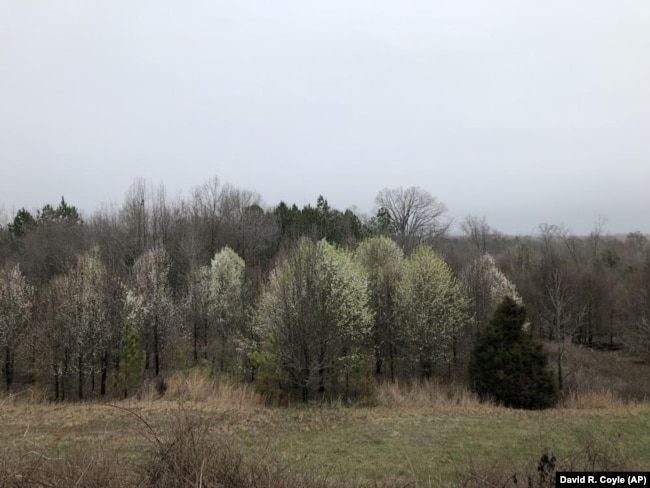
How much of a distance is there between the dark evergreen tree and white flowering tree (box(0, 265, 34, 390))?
2199 cm

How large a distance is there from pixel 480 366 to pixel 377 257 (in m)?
13.2

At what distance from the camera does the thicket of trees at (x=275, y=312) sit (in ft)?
58.0

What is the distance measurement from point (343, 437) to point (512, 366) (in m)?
9.31

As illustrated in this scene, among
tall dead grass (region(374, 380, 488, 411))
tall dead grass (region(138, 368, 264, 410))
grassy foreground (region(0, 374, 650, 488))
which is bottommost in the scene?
tall dead grass (region(374, 380, 488, 411))

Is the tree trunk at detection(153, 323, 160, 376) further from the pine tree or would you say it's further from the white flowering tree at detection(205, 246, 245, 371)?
the pine tree

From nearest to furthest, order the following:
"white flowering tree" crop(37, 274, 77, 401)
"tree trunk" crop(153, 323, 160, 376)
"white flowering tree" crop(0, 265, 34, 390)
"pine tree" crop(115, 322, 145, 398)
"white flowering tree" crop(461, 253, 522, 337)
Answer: "white flowering tree" crop(37, 274, 77, 401)
"pine tree" crop(115, 322, 145, 398)
"white flowering tree" crop(0, 265, 34, 390)
"tree trunk" crop(153, 323, 160, 376)
"white flowering tree" crop(461, 253, 522, 337)

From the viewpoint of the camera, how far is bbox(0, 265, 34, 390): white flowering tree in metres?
20.7

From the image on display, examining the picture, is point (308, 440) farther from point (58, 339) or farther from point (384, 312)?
point (384, 312)

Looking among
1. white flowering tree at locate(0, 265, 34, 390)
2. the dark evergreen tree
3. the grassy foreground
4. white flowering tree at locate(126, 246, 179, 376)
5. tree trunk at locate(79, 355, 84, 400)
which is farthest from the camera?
white flowering tree at locate(126, 246, 179, 376)

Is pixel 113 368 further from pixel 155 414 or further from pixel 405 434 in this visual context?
pixel 405 434

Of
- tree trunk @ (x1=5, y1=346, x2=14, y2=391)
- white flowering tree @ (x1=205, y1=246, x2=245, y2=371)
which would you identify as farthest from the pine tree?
white flowering tree @ (x1=205, y1=246, x2=245, y2=371)

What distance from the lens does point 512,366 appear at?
1712cm

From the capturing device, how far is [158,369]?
83.5ft

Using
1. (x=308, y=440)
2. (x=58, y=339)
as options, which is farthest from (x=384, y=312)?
(x=58, y=339)
